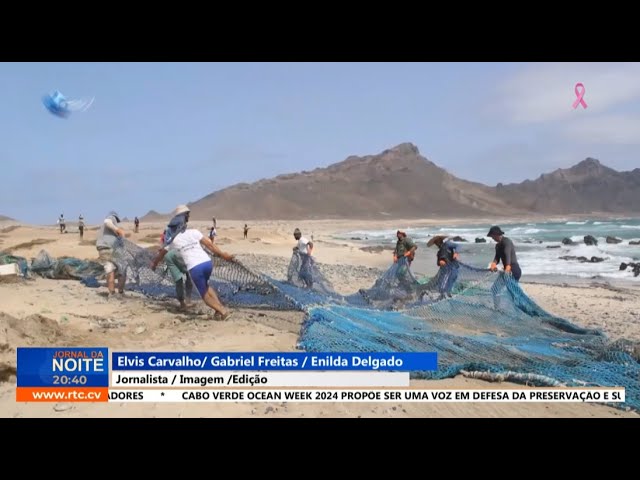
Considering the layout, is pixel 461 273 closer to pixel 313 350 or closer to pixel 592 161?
pixel 313 350

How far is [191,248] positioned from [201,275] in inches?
14.5

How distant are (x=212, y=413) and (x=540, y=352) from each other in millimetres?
3433

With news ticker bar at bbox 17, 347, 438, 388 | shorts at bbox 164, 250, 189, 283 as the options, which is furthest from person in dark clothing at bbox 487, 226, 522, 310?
shorts at bbox 164, 250, 189, 283

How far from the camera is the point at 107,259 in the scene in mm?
8336

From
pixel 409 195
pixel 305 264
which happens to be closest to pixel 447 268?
pixel 305 264

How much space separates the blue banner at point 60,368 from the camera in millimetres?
4098

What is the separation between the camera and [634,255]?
75.7 ft

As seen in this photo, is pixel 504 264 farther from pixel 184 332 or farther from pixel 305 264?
pixel 184 332

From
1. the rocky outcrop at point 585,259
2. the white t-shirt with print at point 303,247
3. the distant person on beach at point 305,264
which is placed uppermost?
the white t-shirt with print at point 303,247

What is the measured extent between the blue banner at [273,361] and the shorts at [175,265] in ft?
10.1

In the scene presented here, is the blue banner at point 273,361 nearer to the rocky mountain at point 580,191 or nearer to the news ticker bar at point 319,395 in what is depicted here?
the news ticker bar at point 319,395

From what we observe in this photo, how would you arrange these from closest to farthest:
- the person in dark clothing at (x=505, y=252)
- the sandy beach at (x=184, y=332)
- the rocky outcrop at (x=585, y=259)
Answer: the sandy beach at (x=184, y=332), the person in dark clothing at (x=505, y=252), the rocky outcrop at (x=585, y=259)

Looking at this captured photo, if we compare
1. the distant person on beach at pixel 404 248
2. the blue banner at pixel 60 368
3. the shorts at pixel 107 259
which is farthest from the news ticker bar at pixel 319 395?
the shorts at pixel 107 259

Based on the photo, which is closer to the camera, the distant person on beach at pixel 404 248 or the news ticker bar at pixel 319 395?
the news ticker bar at pixel 319 395
